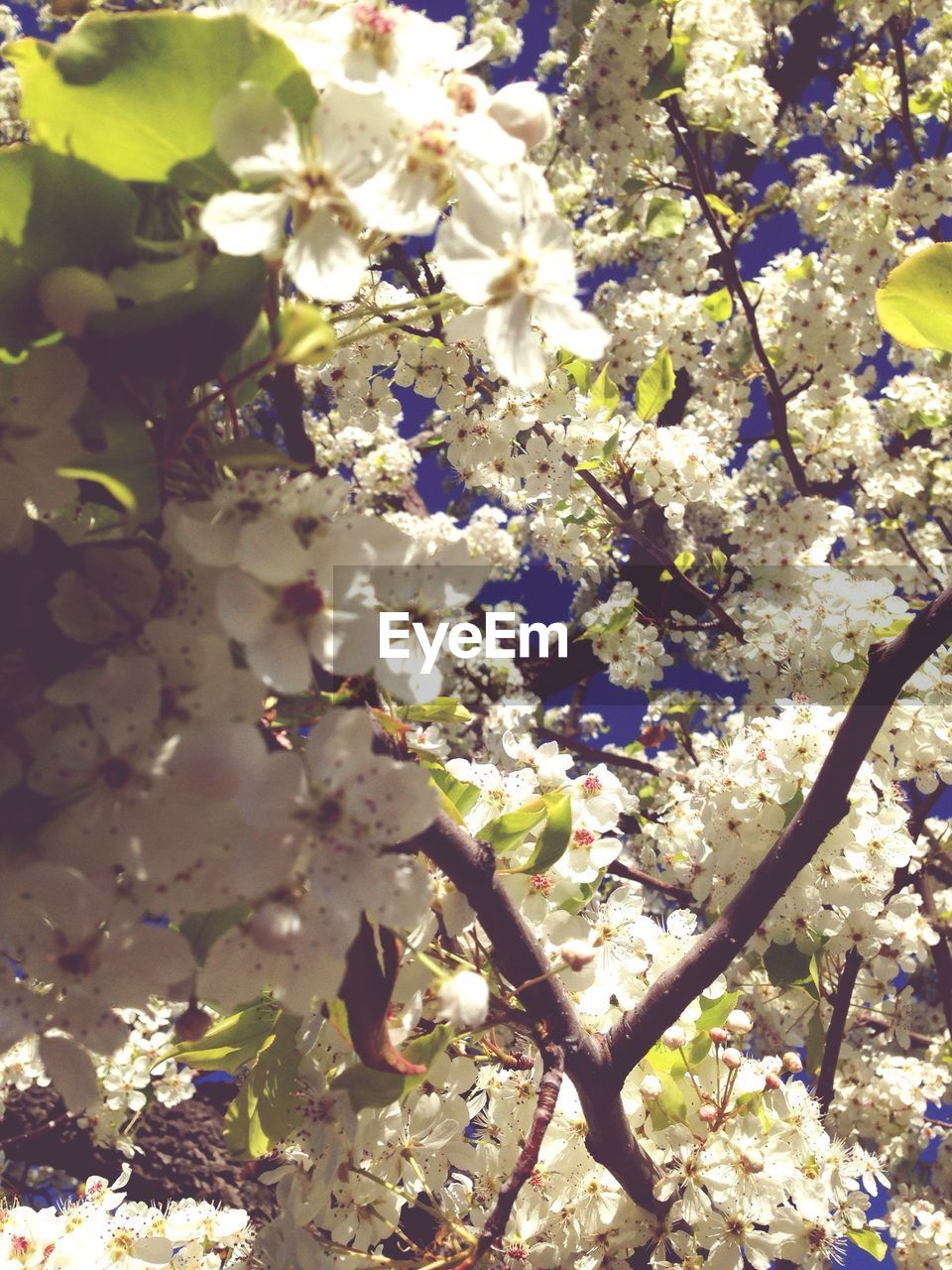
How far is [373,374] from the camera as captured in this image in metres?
1.97

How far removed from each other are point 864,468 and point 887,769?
8.51ft

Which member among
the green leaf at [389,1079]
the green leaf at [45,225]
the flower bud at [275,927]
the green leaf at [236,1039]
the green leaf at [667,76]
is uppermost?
the green leaf at [45,225]

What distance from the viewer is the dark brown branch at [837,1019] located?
1743mm

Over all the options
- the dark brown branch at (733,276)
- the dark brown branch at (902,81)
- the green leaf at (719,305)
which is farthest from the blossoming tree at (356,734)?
the dark brown branch at (902,81)

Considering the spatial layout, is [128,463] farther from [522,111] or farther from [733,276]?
[733,276]

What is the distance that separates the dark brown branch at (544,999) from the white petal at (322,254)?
0.45 metres

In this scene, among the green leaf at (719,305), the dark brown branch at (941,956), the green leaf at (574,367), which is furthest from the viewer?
the green leaf at (719,305)

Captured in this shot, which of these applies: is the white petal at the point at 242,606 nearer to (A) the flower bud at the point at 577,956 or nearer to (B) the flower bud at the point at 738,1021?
(A) the flower bud at the point at 577,956

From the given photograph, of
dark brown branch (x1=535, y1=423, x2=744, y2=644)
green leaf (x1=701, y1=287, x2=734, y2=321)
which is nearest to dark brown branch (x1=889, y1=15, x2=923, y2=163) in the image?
green leaf (x1=701, y1=287, x2=734, y2=321)

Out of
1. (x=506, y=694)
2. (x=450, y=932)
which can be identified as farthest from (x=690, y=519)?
(x=450, y=932)

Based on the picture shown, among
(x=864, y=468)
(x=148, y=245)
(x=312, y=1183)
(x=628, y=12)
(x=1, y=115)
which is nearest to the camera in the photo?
(x=148, y=245)

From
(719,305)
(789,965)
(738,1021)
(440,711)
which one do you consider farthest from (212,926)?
(719,305)

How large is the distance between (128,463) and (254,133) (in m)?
0.22

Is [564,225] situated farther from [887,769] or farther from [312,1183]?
[887,769]
